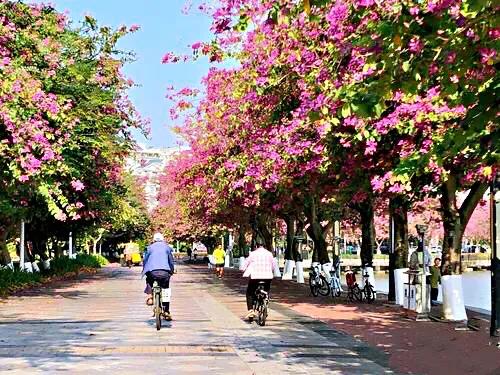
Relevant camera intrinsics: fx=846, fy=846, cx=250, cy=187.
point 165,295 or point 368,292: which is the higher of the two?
point 165,295

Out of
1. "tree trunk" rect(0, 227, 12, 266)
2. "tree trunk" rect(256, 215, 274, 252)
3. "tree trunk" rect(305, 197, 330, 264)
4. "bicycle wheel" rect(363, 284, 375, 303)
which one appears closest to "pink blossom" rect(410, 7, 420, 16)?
"bicycle wheel" rect(363, 284, 375, 303)

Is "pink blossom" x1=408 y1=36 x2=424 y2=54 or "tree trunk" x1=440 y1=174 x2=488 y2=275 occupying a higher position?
"pink blossom" x1=408 y1=36 x2=424 y2=54

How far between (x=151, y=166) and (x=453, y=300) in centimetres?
10605

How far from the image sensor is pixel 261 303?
16.9 m

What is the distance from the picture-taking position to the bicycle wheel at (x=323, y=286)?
90.2 feet

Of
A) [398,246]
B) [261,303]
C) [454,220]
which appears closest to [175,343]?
[261,303]

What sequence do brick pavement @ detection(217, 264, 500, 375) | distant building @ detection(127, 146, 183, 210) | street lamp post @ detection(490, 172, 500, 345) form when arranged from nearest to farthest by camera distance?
brick pavement @ detection(217, 264, 500, 375)
street lamp post @ detection(490, 172, 500, 345)
distant building @ detection(127, 146, 183, 210)

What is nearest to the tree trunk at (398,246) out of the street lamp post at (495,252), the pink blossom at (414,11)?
the street lamp post at (495,252)

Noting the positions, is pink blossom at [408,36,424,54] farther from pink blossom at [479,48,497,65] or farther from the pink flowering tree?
the pink flowering tree

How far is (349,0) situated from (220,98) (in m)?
9.95

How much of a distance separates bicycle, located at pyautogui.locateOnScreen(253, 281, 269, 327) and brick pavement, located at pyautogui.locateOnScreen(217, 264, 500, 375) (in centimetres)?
141

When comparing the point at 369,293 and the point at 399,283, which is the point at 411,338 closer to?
the point at 399,283

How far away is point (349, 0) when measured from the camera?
41.2 ft

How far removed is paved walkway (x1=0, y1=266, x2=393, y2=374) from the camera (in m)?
10.8
